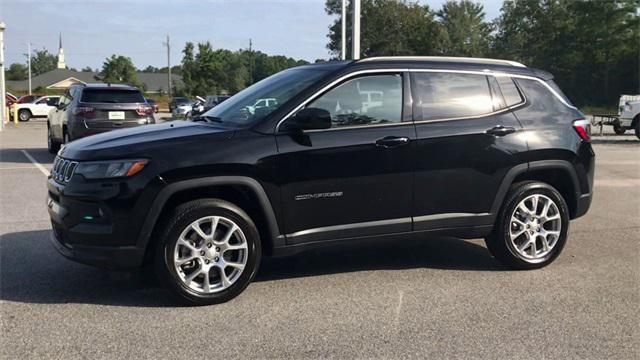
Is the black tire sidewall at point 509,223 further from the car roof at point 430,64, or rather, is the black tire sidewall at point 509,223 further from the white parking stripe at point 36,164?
the white parking stripe at point 36,164

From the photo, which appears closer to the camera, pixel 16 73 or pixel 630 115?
pixel 630 115

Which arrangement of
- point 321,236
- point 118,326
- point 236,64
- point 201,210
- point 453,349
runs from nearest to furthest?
point 453,349
point 118,326
point 201,210
point 321,236
point 236,64

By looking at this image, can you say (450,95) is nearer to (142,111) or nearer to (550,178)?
(550,178)

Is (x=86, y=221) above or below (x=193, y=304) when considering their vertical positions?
above

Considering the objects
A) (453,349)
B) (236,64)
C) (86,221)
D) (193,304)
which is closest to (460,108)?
(453,349)

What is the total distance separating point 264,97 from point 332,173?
98 cm

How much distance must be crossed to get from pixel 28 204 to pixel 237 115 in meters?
4.52

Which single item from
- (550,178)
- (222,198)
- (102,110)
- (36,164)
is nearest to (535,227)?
(550,178)

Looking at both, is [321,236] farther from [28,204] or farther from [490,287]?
[28,204]

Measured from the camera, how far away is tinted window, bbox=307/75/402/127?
16.2 feet

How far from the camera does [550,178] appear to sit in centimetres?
573

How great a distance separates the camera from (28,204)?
326 inches

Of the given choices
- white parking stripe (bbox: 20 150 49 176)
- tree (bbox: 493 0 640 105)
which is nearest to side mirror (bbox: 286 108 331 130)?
white parking stripe (bbox: 20 150 49 176)

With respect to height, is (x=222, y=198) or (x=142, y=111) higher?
(x=142, y=111)
